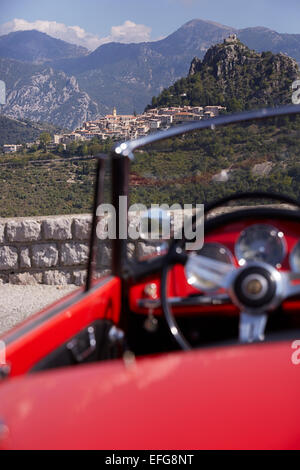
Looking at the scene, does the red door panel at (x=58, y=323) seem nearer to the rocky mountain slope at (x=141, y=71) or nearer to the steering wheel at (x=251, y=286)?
the steering wheel at (x=251, y=286)

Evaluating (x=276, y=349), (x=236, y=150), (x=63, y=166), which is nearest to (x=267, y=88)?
(x=63, y=166)

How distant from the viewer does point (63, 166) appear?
10.4 meters

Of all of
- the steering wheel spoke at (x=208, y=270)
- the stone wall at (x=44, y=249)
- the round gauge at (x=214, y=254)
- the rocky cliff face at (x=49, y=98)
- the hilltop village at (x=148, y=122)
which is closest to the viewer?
the steering wheel spoke at (x=208, y=270)

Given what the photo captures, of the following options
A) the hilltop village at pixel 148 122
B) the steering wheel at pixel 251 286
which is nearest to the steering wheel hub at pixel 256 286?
the steering wheel at pixel 251 286

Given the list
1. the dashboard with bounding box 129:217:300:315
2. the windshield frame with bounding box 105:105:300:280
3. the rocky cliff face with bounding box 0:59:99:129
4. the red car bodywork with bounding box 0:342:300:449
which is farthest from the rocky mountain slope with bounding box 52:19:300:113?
the red car bodywork with bounding box 0:342:300:449

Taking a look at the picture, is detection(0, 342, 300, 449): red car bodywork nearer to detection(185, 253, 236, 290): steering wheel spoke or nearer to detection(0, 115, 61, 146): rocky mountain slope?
detection(185, 253, 236, 290): steering wheel spoke

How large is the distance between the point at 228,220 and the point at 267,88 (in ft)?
48.7

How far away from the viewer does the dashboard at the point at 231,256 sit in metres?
1.76

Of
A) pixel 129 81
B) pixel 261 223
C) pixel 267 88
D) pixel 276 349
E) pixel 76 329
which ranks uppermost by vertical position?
pixel 129 81

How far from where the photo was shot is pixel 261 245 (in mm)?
1784

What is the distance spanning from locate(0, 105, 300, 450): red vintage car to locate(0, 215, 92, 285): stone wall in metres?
3.99

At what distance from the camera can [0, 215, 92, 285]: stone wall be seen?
614 centimetres

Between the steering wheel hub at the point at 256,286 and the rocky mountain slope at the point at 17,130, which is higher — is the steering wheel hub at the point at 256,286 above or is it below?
Result: below
